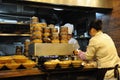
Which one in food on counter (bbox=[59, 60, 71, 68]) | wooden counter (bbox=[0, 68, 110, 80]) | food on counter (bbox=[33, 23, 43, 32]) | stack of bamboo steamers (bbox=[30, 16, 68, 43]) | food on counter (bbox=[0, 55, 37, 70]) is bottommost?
wooden counter (bbox=[0, 68, 110, 80])

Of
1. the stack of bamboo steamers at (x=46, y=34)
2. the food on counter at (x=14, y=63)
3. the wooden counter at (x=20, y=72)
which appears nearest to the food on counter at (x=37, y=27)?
the stack of bamboo steamers at (x=46, y=34)

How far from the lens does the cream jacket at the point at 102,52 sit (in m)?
2.64

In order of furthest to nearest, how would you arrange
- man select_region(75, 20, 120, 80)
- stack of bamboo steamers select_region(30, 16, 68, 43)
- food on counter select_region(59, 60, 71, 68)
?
man select_region(75, 20, 120, 80) < stack of bamboo steamers select_region(30, 16, 68, 43) < food on counter select_region(59, 60, 71, 68)

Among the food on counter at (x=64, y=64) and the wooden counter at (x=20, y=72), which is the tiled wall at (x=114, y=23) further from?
the wooden counter at (x=20, y=72)

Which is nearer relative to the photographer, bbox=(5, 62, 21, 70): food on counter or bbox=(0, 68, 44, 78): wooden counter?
bbox=(0, 68, 44, 78): wooden counter

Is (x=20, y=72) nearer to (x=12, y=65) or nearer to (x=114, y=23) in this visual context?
(x=12, y=65)

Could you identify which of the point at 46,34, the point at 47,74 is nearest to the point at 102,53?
the point at 46,34

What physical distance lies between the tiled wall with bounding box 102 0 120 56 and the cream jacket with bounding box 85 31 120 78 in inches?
38.7

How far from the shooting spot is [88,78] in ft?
7.65

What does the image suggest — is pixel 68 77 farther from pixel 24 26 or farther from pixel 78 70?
pixel 24 26

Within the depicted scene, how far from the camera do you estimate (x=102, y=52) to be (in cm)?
265

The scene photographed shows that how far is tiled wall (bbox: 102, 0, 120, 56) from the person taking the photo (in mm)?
3592

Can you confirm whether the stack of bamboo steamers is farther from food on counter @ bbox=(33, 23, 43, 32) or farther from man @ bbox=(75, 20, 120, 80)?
man @ bbox=(75, 20, 120, 80)

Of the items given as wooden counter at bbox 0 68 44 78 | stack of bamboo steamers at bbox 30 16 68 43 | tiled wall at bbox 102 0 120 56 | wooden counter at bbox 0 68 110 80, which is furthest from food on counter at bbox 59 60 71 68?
tiled wall at bbox 102 0 120 56
